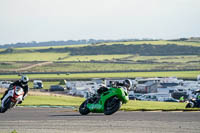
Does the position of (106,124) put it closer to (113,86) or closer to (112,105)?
(112,105)

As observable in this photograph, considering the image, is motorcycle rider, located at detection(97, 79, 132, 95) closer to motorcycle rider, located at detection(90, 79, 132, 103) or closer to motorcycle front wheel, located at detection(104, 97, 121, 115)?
motorcycle rider, located at detection(90, 79, 132, 103)

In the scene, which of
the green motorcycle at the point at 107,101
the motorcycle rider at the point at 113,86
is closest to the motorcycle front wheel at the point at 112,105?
the green motorcycle at the point at 107,101

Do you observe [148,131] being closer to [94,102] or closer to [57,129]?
[57,129]

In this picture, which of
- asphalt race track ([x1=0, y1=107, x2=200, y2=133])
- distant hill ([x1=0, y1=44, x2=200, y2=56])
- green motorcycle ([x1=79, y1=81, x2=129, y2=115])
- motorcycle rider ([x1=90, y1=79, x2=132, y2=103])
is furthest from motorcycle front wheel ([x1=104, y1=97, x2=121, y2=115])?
distant hill ([x1=0, y1=44, x2=200, y2=56])

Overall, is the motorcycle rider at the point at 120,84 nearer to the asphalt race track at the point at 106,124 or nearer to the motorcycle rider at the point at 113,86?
the motorcycle rider at the point at 113,86

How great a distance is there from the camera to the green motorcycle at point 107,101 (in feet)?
65.6

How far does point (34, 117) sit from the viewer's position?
19.5m

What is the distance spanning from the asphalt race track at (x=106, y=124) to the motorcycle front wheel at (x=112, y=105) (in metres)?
0.33

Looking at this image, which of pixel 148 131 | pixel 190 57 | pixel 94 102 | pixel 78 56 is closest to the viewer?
pixel 148 131

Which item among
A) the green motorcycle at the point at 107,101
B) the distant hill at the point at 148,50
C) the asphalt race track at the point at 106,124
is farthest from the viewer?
the distant hill at the point at 148,50

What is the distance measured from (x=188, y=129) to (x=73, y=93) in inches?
2232

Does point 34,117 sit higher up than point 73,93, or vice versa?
point 34,117

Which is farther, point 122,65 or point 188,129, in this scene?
point 122,65

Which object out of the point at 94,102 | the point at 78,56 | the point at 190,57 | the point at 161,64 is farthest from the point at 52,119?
the point at 78,56
